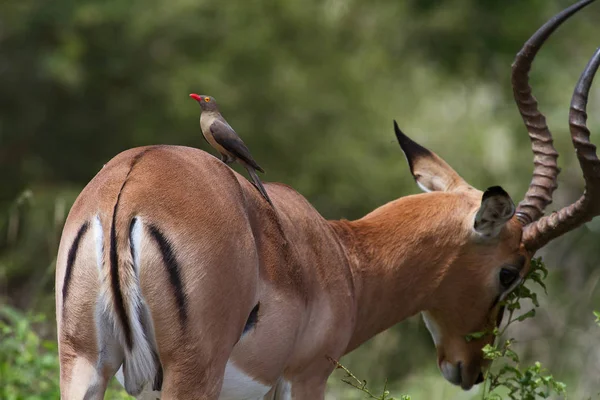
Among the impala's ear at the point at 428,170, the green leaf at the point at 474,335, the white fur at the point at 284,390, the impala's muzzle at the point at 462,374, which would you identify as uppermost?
the impala's ear at the point at 428,170

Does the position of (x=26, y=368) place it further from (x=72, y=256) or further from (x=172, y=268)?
(x=172, y=268)

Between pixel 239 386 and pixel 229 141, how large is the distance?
3.12 ft

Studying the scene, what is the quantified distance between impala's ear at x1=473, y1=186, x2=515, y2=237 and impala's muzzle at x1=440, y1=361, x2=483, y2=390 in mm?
778

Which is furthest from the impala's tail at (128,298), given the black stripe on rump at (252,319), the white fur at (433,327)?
the white fur at (433,327)

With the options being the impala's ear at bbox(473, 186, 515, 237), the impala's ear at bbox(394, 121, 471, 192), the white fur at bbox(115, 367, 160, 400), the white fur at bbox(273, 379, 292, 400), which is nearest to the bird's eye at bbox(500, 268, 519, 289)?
the impala's ear at bbox(473, 186, 515, 237)

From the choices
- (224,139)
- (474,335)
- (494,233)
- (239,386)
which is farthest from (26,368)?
(494,233)

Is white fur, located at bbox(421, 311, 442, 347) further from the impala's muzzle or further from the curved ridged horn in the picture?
the curved ridged horn

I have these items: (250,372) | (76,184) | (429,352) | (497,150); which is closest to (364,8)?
(497,150)

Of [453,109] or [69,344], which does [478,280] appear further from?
[453,109]

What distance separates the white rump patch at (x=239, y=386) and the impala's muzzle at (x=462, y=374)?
58.6 inches

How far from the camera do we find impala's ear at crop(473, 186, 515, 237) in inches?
180

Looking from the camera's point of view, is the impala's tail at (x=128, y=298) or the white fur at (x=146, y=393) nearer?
the impala's tail at (x=128, y=298)

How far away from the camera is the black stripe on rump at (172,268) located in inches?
132

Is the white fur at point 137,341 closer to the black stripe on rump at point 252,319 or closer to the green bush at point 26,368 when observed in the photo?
the black stripe on rump at point 252,319
